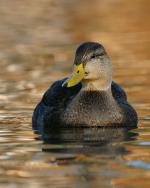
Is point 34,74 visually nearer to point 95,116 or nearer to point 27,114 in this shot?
point 27,114

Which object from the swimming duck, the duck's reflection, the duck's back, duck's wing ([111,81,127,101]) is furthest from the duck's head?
the duck's reflection

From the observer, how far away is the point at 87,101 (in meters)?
13.8


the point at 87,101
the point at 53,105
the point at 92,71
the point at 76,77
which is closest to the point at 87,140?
the point at 76,77

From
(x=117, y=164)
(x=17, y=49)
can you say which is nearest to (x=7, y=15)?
(x=17, y=49)

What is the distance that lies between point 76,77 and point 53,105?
0.88 m

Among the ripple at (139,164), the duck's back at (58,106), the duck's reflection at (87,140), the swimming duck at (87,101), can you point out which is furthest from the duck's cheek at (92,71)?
the ripple at (139,164)

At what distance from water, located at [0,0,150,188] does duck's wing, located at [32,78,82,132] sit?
0.19 m

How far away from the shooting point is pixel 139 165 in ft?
35.1

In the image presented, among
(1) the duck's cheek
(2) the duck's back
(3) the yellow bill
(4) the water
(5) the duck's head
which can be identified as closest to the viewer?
(4) the water

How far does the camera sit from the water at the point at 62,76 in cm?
1045

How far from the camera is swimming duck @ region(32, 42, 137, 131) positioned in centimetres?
1349

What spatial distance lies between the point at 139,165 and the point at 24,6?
24.4 metres

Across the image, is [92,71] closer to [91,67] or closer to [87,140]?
[91,67]

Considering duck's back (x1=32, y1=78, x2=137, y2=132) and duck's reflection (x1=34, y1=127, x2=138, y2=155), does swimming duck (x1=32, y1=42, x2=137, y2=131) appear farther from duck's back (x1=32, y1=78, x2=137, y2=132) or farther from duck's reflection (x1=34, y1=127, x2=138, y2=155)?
duck's reflection (x1=34, y1=127, x2=138, y2=155)
